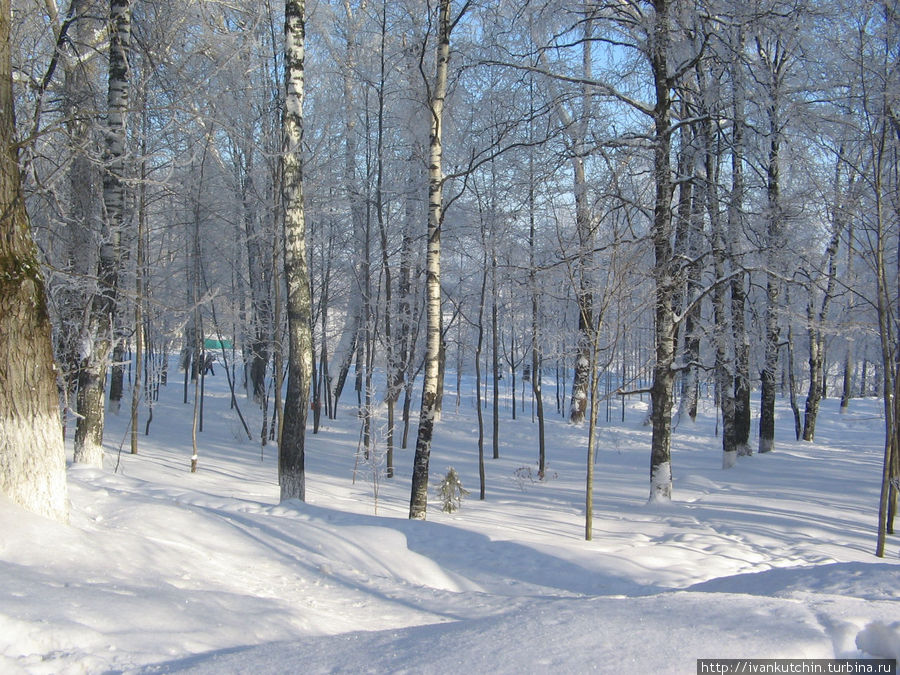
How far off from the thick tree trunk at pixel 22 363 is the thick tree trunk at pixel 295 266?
387 cm

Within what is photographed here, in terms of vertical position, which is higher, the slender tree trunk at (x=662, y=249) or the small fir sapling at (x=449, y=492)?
the slender tree trunk at (x=662, y=249)

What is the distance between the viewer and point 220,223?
80.3 feet

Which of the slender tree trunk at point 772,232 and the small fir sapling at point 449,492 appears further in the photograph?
the slender tree trunk at point 772,232

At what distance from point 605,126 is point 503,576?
8.46 meters

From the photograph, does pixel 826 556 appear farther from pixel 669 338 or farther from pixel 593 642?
pixel 593 642

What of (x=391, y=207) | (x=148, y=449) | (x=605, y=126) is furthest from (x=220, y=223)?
(x=605, y=126)

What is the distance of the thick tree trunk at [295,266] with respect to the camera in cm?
843

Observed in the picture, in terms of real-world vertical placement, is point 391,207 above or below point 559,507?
above

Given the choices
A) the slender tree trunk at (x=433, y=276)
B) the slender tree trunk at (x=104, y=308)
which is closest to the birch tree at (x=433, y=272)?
the slender tree trunk at (x=433, y=276)

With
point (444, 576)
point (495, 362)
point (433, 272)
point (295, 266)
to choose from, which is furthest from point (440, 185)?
point (495, 362)

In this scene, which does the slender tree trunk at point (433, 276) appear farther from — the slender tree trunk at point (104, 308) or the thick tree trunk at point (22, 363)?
the thick tree trunk at point (22, 363)

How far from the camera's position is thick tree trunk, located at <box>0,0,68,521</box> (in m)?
4.43

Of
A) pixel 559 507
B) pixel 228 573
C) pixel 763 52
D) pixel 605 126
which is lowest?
pixel 559 507

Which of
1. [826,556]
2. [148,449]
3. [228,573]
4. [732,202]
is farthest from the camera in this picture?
[148,449]
